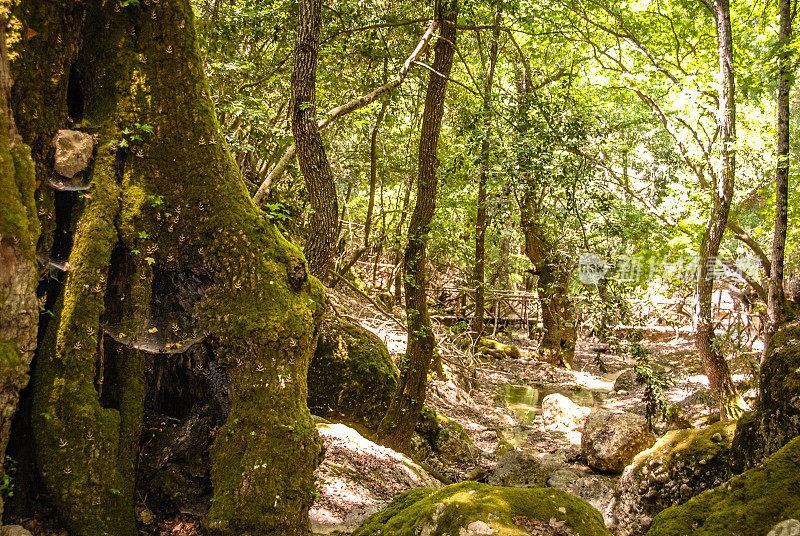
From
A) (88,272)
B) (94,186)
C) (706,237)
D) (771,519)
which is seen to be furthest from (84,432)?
(706,237)

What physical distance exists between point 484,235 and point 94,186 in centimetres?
944

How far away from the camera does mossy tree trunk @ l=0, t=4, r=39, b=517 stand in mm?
2285

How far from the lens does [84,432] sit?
2.71 m

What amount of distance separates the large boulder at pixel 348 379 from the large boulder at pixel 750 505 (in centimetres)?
459

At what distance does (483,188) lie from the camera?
22.9 ft

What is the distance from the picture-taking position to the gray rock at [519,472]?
20.5 ft

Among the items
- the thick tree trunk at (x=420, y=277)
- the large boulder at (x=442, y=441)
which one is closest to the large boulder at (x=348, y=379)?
the thick tree trunk at (x=420, y=277)

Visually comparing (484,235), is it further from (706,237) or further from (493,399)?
(706,237)

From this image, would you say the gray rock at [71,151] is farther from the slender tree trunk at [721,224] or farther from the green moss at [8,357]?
the slender tree trunk at [721,224]

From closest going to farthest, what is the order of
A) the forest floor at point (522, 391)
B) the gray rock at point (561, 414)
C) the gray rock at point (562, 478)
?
1. the gray rock at point (562, 478)
2. the forest floor at point (522, 391)
3. the gray rock at point (561, 414)

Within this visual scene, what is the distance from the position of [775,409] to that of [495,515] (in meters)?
1.90

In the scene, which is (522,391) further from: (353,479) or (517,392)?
(353,479)

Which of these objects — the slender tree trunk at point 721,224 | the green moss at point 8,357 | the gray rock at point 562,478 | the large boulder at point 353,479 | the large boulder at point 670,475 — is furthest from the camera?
the slender tree trunk at point 721,224

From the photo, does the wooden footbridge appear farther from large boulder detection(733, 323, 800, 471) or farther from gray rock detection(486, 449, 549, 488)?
large boulder detection(733, 323, 800, 471)
